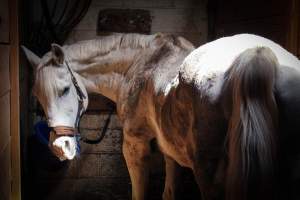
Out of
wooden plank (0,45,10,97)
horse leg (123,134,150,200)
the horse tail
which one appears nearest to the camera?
the horse tail

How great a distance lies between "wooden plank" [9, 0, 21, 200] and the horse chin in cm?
20

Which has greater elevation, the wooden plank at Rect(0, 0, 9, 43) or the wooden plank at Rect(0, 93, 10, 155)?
the wooden plank at Rect(0, 0, 9, 43)

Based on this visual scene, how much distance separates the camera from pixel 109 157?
3.22 m

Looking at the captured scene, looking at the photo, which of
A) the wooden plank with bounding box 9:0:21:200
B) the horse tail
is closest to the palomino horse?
the horse tail

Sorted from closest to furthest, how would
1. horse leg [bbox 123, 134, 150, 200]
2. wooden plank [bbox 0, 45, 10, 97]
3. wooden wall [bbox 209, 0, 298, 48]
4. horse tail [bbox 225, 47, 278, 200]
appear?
horse tail [bbox 225, 47, 278, 200], wooden plank [bbox 0, 45, 10, 97], wooden wall [bbox 209, 0, 298, 48], horse leg [bbox 123, 134, 150, 200]

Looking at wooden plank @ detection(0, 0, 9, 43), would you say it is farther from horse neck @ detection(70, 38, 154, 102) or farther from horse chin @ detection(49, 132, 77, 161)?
horse chin @ detection(49, 132, 77, 161)

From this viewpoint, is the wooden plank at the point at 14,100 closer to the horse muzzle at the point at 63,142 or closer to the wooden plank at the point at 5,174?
the wooden plank at the point at 5,174

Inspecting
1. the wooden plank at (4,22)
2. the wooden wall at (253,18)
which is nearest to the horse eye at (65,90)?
the wooden plank at (4,22)

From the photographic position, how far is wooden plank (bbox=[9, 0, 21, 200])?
2.04m

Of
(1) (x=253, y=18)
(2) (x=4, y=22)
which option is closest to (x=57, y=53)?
(2) (x=4, y=22)

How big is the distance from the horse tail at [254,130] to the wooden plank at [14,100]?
1.30 meters

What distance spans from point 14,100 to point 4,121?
229 mm

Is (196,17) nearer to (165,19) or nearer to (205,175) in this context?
(165,19)

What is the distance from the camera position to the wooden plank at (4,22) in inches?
72.7
